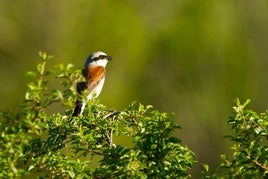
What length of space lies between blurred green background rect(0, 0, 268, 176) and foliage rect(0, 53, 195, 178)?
28812 mm


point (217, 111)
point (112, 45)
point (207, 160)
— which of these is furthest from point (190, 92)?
point (112, 45)

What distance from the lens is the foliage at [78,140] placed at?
17.9ft

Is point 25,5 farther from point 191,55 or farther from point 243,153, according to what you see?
point 243,153

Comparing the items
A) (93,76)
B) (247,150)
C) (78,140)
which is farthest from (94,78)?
(247,150)

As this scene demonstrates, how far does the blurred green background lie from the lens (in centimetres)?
3812

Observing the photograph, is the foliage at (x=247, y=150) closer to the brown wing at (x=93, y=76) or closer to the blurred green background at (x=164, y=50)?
the brown wing at (x=93, y=76)

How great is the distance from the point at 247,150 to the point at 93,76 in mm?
6422

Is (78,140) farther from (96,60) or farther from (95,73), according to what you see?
(96,60)

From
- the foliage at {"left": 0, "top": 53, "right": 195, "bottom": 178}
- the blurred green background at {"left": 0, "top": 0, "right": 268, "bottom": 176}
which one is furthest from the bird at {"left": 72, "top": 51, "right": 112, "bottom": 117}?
the blurred green background at {"left": 0, "top": 0, "right": 268, "bottom": 176}

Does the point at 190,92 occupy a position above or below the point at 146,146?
above

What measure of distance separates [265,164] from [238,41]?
138ft

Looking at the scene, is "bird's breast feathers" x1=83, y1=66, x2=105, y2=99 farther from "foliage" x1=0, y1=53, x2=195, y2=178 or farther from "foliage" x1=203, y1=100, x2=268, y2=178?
"foliage" x1=203, y1=100, x2=268, y2=178

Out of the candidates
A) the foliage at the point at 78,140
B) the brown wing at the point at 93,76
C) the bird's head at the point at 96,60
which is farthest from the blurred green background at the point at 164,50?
the foliage at the point at 78,140

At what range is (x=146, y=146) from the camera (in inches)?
241
